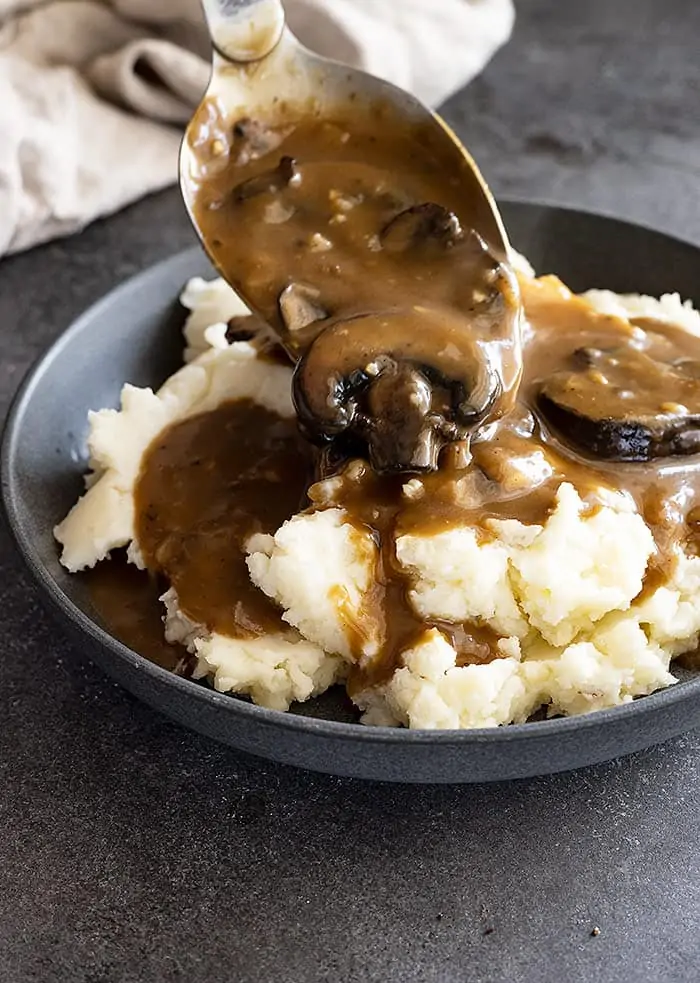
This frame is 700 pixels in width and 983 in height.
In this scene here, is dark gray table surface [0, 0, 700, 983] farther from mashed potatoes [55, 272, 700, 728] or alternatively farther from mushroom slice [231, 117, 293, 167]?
mushroom slice [231, 117, 293, 167]

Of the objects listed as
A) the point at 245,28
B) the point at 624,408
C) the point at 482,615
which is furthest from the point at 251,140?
the point at 482,615

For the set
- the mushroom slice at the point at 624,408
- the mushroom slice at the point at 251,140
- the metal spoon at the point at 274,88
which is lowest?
the mushroom slice at the point at 624,408

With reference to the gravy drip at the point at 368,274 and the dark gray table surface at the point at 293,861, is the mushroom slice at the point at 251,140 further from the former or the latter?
the dark gray table surface at the point at 293,861

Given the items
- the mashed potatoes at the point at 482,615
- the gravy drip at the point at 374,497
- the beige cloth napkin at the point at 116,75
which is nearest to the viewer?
the mashed potatoes at the point at 482,615

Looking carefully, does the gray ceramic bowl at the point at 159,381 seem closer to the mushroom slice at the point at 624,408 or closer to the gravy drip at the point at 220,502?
the gravy drip at the point at 220,502

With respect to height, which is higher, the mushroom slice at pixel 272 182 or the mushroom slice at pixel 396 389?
the mushroom slice at pixel 272 182

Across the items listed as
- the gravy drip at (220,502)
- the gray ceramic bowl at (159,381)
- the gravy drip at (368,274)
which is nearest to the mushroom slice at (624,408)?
the gravy drip at (368,274)

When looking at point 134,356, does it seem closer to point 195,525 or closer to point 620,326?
point 195,525

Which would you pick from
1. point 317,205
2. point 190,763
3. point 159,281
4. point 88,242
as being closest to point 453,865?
point 190,763

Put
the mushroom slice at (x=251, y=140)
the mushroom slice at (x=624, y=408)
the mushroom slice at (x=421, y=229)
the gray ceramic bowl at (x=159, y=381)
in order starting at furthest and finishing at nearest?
the mushroom slice at (x=251, y=140) < the mushroom slice at (x=421, y=229) < the mushroom slice at (x=624, y=408) < the gray ceramic bowl at (x=159, y=381)

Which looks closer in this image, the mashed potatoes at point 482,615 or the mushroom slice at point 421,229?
the mashed potatoes at point 482,615
